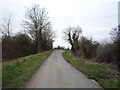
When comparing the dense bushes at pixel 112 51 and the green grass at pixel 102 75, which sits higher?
the dense bushes at pixel 112 51

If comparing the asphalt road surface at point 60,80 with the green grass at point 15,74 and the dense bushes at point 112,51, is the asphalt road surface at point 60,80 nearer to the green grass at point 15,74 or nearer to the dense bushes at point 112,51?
the green grass at point 15,74

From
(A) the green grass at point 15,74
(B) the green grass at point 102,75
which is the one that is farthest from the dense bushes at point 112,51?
(A) the green grass at point 15,74

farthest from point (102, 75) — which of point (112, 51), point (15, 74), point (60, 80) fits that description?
point (112, 51)

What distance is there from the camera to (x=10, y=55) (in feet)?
89.2

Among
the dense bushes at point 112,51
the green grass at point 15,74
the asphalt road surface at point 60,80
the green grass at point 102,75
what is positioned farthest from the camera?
the dense bushes at point 112,51

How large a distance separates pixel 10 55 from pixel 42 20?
15123mm

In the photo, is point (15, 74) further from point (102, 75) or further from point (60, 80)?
point (102, 75)

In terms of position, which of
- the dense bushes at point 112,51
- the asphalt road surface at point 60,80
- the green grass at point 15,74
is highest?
the dense bushes at point 112,51

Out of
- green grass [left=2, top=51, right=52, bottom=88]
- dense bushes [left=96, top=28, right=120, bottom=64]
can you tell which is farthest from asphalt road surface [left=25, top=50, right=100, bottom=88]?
dense bushes [left=96, top=28, right=120, bottom=64]

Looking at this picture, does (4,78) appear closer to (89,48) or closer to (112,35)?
(112,35)

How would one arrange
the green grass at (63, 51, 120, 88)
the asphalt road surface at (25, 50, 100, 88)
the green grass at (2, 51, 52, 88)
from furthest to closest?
the green grass at (63, 51, 120, 88) < the asphalt road surface at (25, 50, 100, 88) < the green grass at (2, 51, 52, 88)

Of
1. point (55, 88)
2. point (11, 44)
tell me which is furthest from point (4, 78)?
point (11, 44)

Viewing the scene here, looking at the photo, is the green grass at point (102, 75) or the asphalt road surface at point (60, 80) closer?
the asphalt road surface at point (60, 80)

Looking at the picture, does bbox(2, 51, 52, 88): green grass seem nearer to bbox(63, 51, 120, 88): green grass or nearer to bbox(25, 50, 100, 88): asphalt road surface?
bbox(25, 50, 100, 88): asphalt road surface
